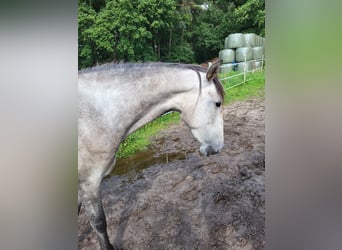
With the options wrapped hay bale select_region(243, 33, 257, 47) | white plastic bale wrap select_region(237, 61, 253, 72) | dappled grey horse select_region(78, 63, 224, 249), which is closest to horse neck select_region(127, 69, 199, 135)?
dappled grey horse select_region(78, 63, 224, 249)

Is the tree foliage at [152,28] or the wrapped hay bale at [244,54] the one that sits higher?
the tree foliage at [152,28]

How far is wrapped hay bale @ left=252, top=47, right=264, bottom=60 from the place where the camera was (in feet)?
7.01

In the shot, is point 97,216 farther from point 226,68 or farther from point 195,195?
point 226,68

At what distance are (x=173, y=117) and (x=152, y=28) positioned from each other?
602mm

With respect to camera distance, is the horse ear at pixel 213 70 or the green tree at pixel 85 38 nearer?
the horse ear at pixel 213 70

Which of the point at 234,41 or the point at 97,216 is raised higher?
the point at 234,41

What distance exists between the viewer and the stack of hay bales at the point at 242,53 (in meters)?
2.15

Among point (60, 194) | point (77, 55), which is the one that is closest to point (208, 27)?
point (77, 55)

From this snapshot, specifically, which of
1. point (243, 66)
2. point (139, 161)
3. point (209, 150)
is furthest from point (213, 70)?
point (139, 161)

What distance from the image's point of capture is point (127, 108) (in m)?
2.22

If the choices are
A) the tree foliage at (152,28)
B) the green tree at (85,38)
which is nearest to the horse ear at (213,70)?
the tree foliage at (152,28)

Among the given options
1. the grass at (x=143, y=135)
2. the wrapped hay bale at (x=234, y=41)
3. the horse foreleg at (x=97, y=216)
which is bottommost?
the horse foreleg at (x=97, y=216)

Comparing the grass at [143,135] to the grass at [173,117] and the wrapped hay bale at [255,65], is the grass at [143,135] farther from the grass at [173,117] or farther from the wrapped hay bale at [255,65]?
the wrapped hay bale at [255,65]

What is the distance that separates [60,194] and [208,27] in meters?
1.41
